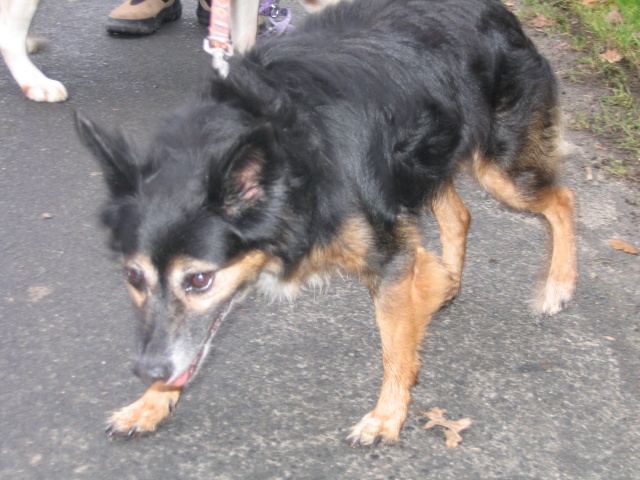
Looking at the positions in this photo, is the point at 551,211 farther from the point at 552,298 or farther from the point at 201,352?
the point at 201,352

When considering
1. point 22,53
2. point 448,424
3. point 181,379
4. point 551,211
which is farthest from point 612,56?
point 181,379

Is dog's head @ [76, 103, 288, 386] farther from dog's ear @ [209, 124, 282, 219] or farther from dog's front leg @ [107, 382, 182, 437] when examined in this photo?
dog's front leg @ [107, 382, 182, 437]

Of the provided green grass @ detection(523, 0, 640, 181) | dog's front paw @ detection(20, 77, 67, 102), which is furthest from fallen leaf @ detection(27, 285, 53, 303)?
green grass @ detection(523, 0, 640, 181)

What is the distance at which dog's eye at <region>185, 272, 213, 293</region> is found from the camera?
282 centimetres

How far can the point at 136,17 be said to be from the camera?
6.88m

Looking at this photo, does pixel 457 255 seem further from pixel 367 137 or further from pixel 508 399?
pixel 367 137

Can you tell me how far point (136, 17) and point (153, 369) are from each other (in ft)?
15.9

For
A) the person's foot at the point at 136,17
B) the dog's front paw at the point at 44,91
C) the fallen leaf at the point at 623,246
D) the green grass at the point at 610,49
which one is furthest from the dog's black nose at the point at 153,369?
the person's foot at the point at 136,17

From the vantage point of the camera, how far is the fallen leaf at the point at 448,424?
3.28 m

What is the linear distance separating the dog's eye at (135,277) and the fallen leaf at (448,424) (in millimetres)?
1382

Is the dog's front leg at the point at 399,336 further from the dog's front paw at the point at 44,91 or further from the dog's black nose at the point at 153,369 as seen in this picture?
the dog's front paw at the point at 44,91

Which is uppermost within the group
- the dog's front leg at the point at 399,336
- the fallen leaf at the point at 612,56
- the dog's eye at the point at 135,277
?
the dog's eye at the point at 135,277

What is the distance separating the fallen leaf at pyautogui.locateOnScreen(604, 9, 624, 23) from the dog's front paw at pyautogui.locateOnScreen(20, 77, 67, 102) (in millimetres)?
4787

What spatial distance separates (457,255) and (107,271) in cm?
189
